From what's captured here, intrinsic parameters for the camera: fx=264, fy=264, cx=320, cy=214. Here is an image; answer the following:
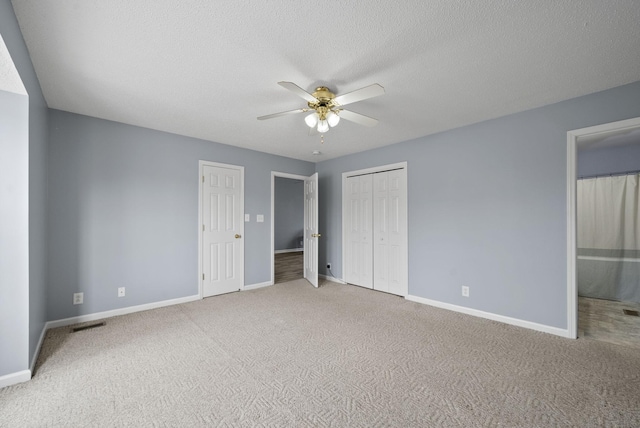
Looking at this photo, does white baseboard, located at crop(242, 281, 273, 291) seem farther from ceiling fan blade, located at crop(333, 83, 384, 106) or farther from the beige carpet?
ceiling fan blade, located at crop(333, 83, 384, 106)

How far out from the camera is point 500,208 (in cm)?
316

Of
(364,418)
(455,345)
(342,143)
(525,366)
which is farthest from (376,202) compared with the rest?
(364,418)

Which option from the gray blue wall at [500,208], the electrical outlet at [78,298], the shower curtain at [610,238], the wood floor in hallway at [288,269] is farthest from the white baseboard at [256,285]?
the shower curtain at [610,238]

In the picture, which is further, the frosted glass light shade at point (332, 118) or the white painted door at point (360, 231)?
the white painted door at point (360, 231)

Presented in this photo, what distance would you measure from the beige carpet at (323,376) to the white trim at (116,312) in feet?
0.50

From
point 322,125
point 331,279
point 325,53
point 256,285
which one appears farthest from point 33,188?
point 331,279

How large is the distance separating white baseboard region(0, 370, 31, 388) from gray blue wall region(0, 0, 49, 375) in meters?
0.06

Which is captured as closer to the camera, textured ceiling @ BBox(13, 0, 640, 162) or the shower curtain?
textured ceiling @ BBox(13, 0, 640, 162)

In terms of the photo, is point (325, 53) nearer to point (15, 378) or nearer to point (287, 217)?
point (15, 378)

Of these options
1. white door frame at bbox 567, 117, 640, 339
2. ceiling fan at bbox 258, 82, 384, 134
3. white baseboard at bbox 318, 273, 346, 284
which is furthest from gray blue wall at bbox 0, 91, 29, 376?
white door frame at bbox 567, 117, 640, 339

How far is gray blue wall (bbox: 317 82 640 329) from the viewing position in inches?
108

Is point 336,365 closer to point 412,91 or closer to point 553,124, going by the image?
point 412,91

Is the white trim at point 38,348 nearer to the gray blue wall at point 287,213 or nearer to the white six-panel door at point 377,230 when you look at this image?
the white six-panel door at point 377,230

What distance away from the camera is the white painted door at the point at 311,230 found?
188 inches
